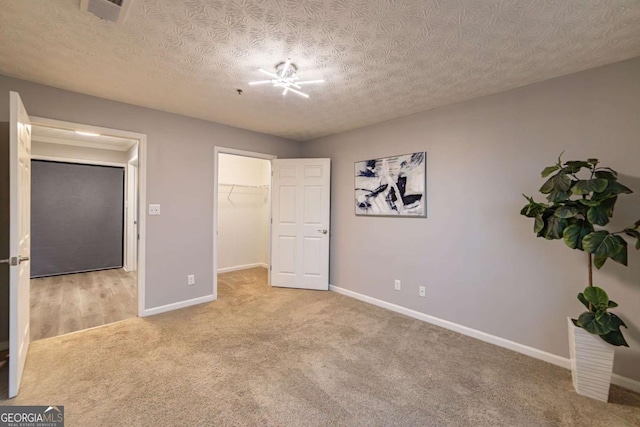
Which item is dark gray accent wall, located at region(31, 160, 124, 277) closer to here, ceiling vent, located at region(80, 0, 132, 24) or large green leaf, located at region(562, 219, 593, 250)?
ceiling vent, located at region(80, 0, 132, 24)

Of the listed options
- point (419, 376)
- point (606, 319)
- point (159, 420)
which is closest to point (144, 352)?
point (159, 420)

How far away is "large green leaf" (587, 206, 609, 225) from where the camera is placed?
179 centimetres

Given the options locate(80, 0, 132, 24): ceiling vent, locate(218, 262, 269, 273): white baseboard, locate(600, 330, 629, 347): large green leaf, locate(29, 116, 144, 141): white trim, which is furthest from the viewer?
locate(218, 262, 269, 273): white baseboard

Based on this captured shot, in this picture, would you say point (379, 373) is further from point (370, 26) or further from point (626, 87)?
point (626, 87)

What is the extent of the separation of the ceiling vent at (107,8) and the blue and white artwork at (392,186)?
2825 mm

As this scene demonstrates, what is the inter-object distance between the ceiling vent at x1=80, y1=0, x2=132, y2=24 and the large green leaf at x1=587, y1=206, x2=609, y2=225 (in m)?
3.11

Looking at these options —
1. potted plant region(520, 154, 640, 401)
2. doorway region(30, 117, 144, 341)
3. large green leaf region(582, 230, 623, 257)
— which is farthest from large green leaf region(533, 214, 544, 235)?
doorway region(30, 117, 144, 341)

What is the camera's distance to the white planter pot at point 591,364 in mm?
1838

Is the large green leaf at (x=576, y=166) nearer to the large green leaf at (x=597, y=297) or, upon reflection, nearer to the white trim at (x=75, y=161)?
the large green leaf at (x=597, y=297)

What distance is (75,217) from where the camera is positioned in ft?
16.4

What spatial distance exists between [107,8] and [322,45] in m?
1.27

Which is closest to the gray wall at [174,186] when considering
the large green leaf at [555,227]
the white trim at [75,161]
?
the white trim at [75,161]

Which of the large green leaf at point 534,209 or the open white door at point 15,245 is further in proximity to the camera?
Result: the large green leaf at point 534,209

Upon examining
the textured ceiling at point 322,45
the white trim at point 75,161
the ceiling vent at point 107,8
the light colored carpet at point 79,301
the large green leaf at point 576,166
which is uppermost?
the textured ceiling at point 322,45
